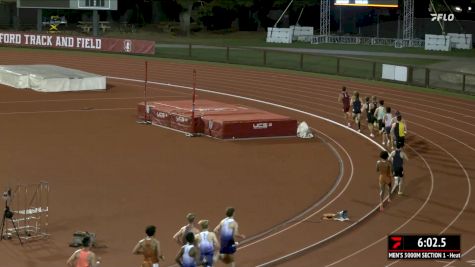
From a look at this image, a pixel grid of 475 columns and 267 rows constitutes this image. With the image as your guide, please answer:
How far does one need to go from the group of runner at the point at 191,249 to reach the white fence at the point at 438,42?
56103 millimetres

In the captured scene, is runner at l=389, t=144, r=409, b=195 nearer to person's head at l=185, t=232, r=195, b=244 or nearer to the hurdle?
the hurdle

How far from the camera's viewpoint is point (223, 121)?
3002 centimetres

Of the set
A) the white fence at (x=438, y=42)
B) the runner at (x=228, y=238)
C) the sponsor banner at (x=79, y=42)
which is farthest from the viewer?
the white fence at (x=438, y=42)

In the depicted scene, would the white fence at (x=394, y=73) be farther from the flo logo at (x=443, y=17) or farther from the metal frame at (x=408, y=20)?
the flo logo at (x=443, y=17)

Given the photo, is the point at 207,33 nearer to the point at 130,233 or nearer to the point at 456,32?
the point at 456,32

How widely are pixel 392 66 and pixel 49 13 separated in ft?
178

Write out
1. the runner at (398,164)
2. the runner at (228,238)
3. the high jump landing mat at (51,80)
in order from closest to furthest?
the runner at (228,238), the runner at (398,164), the high jump landing mat at (51,80)

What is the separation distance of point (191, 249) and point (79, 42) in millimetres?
49974

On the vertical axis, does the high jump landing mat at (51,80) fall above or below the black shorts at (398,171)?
above

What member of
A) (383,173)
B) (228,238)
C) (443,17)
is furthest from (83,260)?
(443,17)

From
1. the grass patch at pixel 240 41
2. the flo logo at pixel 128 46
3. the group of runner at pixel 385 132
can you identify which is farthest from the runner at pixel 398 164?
the grass patch at pixel 240 41

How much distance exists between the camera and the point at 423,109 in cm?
3728

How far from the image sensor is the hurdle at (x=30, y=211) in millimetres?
17109

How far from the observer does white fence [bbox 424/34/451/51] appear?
6775 centimetres
